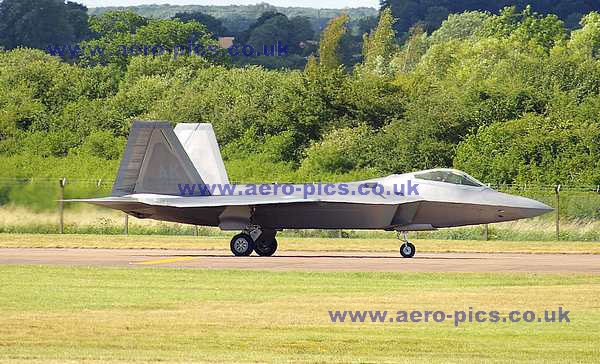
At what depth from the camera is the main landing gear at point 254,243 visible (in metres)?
27.5

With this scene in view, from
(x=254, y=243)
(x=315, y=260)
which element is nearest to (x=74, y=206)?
(x=254, y=243)

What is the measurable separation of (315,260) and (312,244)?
6797 mm

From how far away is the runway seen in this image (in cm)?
2359

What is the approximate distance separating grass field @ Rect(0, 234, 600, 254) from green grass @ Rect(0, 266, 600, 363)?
9.45m

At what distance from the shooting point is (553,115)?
5125 cm

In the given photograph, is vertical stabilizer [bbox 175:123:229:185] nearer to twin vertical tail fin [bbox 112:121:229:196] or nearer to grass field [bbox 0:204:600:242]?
twin vertical tail fin [bbox 112:121:229:196]

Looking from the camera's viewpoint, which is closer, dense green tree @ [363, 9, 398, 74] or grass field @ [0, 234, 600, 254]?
grass field @ [0, 234, 600, 254]

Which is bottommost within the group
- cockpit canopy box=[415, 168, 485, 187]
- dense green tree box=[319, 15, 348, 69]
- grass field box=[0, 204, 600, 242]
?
grass field box=[0, 204, 600, 242]

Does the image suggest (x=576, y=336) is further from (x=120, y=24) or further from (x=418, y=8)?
(x=418, y=8)

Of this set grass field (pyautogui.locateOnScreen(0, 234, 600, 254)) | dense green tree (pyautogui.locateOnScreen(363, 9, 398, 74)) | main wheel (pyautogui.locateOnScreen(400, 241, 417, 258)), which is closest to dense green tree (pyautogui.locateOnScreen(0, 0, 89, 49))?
dense green tree (pyautogui.locateOnScreen(363, 9, 398, 74))

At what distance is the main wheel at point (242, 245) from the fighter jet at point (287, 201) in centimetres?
2

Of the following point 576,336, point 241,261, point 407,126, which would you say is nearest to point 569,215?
point 407,126

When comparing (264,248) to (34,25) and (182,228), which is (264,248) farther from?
(34,25)

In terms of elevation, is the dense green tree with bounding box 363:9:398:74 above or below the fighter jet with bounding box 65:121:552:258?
above
